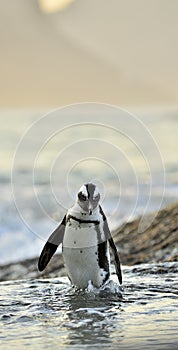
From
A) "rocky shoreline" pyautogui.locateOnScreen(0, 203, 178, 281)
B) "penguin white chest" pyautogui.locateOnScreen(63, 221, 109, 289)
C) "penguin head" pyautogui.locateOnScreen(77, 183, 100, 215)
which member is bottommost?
"penguin white chest" pyautogui.locateOnScreen(63, 221, 109, 289)

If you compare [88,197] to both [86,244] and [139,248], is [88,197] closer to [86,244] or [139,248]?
[86,244]

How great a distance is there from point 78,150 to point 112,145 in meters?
0.50

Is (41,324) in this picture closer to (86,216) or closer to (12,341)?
(12,341)

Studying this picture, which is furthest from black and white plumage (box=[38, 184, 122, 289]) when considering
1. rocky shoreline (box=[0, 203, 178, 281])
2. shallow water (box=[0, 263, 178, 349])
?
rocky shoreline (box=[0, 203, 178, 281])

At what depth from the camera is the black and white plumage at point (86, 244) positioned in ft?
35.8

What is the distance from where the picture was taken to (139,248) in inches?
655

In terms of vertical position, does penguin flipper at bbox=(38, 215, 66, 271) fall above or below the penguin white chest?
above

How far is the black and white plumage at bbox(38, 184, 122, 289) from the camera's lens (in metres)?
10.9

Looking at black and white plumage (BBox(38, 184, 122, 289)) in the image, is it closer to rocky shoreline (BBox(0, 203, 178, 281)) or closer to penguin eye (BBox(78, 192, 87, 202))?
penguin eye (BBox(78, 192, 87, 202))

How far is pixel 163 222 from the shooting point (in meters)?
18.0

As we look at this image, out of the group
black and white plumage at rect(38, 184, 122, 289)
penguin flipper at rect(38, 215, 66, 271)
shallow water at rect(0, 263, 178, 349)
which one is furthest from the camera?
penguin flipper at rect(38, 215, 66, 271)

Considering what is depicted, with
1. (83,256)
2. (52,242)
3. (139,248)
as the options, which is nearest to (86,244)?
(83,256)

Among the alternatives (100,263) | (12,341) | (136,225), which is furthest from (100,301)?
(136,225)

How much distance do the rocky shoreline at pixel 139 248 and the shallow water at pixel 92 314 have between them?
3212mm
